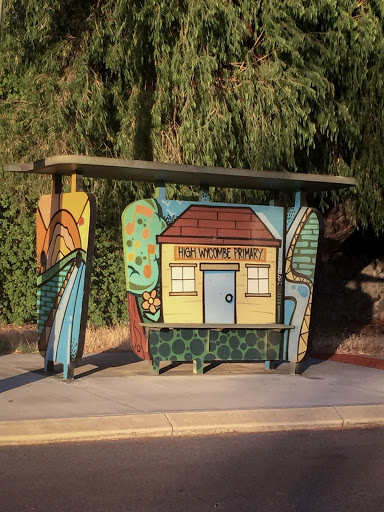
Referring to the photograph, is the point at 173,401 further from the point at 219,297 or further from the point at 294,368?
the point at 294,368

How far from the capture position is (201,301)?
36.0ft

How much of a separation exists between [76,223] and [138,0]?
4.79 meters

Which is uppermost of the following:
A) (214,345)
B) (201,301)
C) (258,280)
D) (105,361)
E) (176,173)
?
(176,173)

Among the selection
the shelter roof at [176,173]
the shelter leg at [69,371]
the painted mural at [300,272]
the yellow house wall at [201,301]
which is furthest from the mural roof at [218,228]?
the shelter leg at [69,371]

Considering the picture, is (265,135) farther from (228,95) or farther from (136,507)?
(136,507)

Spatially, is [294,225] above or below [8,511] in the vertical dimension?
above

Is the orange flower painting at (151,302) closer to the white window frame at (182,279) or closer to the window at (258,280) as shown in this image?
the white window frame at (182,279)

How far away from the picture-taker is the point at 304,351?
11.3 m

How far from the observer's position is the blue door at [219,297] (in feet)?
36.0

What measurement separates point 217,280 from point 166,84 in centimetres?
391

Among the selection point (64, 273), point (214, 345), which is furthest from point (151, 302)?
point (64, 273)

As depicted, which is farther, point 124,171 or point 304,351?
point 304,351

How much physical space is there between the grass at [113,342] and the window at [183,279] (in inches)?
101

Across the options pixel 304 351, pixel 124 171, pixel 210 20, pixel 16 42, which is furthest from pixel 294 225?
pixel 16 42
